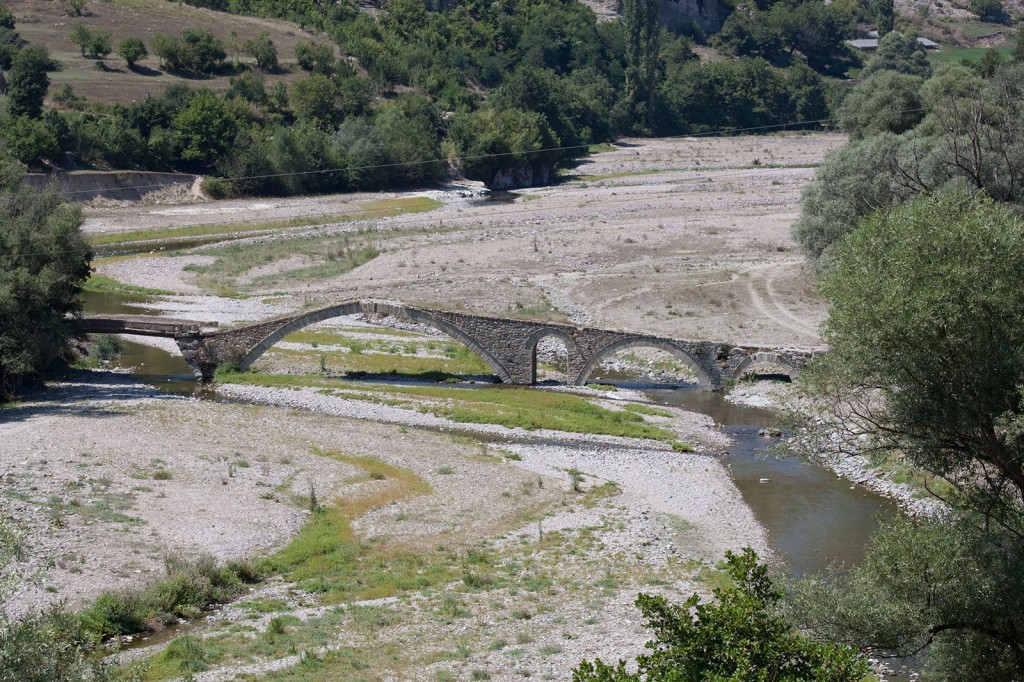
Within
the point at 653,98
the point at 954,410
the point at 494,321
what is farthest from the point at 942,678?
the point at 653,98

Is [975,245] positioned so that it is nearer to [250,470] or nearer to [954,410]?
[954,410]

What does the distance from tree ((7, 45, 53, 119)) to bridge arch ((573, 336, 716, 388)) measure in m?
77.2

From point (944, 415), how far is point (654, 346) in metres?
31.5

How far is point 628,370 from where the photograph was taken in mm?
57375

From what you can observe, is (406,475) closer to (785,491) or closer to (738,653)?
(785,491)

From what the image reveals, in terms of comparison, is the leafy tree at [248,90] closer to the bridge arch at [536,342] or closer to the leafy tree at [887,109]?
the leafy tree at [887,109]

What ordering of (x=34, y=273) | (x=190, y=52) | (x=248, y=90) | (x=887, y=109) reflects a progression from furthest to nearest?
1. (x=190, y=52)
2. (x=248, y=90)
3. (x=887, y=109)
4. (x=34, y=273)

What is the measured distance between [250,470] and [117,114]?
86.7m

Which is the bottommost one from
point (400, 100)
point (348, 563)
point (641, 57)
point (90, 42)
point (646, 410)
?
point (646, 410)

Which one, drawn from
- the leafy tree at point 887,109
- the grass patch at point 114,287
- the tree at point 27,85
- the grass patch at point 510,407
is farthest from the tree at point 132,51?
the grass patch at point 510,407

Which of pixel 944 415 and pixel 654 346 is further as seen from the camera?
pixel 654 346

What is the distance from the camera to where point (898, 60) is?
5827 inches

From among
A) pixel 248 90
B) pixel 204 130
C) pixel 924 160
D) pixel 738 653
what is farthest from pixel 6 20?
pixel 738 653

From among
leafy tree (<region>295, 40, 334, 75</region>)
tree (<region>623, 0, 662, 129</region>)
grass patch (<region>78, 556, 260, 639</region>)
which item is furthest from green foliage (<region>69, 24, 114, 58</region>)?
grass patch (<region>78, 556, 260, 639</region>)
